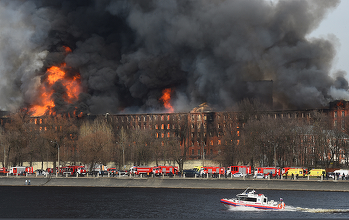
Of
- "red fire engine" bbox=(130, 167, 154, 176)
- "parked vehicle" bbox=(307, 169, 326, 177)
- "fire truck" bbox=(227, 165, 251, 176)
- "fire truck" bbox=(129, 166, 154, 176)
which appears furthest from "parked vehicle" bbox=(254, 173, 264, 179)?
"red fire engine" bbox=(130, 167, 154, 176)

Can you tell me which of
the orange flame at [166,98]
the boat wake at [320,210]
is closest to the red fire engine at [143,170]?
the boat wake at [320,210]

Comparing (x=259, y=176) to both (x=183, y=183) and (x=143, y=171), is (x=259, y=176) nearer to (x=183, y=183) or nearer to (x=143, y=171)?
(x=183, y=183)

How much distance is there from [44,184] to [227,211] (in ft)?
158

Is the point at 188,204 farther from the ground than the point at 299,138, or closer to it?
closer to it

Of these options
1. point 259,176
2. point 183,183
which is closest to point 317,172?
point 259,176

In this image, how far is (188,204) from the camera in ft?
238

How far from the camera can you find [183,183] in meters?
93.1

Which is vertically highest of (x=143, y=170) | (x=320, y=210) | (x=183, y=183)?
→ (x=143, y=170)

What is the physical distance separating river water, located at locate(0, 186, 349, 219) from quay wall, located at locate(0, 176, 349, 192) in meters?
1.25

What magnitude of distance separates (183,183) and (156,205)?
2203cm

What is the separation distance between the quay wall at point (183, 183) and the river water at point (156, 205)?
1255 millimetres

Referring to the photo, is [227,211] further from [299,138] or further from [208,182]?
[299,138]

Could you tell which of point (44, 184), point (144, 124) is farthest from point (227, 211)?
point (144, 124)

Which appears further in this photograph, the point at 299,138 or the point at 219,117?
the point at 219,117
